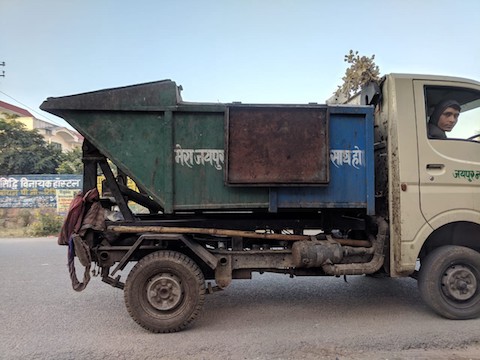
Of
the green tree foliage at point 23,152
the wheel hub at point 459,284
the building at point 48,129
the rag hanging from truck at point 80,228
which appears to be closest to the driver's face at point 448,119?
the wheel hub at point 459,284

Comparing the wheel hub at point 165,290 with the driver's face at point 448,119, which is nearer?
the wheel hub at point 165,290

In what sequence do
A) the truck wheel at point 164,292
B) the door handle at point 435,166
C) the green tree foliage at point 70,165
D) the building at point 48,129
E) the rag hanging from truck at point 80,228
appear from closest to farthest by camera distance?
the truck wheel at point 164,292
the rag hanging from truck at point 80,228
the door handle at point 435,166
the green tree foliage at point 70,165
the building at point 48,129

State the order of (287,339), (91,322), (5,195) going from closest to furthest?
(287,339), (91,322), (5,195)

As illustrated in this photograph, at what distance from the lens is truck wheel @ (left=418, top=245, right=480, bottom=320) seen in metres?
4.20

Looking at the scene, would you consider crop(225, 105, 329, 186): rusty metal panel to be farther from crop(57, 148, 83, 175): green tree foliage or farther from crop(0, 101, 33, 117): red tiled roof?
crop(0, 101, 33, 117): red tiled roof

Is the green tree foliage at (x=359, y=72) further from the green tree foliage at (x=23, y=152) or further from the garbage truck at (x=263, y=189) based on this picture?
the green tree foliage at (x=23, y=152)

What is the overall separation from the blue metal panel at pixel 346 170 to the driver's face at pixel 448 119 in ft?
3.20

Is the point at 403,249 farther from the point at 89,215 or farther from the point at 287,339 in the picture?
the point at 89,215

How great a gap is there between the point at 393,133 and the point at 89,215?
137 inches

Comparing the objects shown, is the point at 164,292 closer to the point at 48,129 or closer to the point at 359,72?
the point at 359,72

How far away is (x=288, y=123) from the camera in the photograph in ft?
13.5

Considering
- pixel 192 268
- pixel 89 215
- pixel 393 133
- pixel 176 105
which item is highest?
pixel 176 105

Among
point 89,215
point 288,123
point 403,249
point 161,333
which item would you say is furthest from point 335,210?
point 89,215

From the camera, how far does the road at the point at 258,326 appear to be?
354 cm
